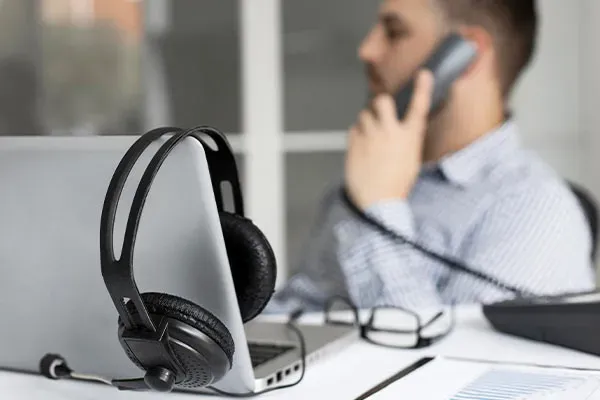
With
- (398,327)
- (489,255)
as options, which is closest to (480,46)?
(489,255)

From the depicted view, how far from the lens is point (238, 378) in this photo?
2.62 ft

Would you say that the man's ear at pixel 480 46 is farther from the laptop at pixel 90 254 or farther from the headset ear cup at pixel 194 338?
the headset ear cup at pixel 194 338

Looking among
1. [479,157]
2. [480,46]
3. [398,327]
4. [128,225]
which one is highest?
[480,46]

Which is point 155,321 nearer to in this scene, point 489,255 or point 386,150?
point 489,255

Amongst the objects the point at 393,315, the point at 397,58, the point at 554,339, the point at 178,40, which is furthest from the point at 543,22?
the point at 554,339

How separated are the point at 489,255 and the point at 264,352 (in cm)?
65

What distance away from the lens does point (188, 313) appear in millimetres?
721

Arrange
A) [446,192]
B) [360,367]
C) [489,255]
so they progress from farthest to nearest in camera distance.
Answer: [446,192] → [489,255] → [360,367]

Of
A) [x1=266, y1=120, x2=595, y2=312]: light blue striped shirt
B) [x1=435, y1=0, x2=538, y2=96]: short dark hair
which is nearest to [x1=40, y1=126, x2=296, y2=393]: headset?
[x1=266, y1=120, x2=595, y2=312]: light blue striped shirt

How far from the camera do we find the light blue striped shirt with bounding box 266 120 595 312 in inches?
58.4

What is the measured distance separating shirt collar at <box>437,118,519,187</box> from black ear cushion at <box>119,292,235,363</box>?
1023 millimetres

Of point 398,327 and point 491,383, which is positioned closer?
point 491,383

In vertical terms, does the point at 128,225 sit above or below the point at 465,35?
below

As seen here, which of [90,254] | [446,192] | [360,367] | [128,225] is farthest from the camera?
[446,192]
